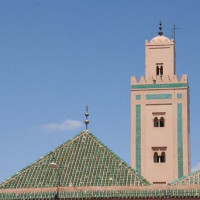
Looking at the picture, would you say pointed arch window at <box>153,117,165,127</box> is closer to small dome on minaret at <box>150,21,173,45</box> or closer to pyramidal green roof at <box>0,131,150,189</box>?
small dome on minaret at <box>150,21,173,45</box>

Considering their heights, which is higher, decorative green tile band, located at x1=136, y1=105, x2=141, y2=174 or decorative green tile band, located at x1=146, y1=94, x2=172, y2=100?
decorative green tile band, located at x1=146, y1=94, x2=172, y2=100

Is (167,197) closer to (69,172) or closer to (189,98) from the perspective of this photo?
(69,172)

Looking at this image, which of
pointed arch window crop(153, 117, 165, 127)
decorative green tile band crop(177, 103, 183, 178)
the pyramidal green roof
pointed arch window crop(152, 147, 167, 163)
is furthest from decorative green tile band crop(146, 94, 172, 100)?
the pyramidal green roof

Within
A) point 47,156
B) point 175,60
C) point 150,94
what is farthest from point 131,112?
point 47,156

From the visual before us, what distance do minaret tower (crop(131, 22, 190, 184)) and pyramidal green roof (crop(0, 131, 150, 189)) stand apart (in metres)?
15.5

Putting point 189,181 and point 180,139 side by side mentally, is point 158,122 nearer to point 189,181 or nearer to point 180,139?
point 180,139

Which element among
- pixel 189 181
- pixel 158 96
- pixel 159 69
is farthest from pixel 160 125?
pixel 189 181

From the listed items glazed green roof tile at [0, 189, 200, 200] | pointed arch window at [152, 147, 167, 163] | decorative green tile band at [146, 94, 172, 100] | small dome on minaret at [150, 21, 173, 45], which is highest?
small dome on minaret at [150, 21, 173, 45]

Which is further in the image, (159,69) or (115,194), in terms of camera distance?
(159,69)

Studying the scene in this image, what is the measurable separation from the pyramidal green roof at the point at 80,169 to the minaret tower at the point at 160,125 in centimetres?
1552

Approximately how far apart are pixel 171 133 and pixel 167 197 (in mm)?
18477

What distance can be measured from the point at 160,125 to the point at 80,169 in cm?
1775

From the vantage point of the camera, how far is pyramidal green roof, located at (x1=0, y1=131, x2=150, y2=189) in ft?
74.4

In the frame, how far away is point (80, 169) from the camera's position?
2330 cm
